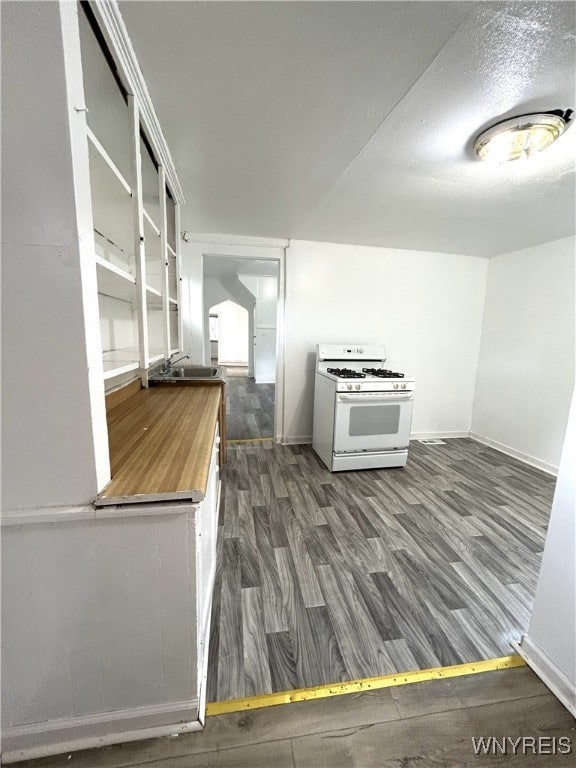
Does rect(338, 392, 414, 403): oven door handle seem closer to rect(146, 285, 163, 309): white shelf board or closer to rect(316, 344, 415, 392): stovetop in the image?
rect(316, 344, 415, 392): stovetop

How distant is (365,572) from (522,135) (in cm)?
228

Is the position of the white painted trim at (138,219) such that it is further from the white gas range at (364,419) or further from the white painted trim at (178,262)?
the white gas range at (364,419)

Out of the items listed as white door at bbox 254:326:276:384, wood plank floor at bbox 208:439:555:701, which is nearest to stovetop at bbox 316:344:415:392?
wood plank floor at bbox 208:439:555:701

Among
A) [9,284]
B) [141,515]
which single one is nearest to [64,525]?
[141,515]

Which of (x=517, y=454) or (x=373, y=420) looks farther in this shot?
(x=517, y=454)

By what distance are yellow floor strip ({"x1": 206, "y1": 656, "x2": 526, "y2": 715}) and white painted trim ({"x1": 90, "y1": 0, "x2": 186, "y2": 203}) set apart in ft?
7.30

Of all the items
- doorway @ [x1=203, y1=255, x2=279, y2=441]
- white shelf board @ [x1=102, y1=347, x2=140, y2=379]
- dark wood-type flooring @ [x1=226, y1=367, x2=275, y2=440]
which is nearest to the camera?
white shelf board @ [x1=102, y1=347, x2=140, y2=379]

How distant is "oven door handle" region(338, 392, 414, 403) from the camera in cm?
265

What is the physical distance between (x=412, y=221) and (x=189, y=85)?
2.02m

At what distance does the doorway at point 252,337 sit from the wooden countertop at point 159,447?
2.07 metres

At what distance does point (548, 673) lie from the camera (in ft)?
3.66

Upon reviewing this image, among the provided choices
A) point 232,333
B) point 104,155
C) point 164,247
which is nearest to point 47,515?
point 104,155

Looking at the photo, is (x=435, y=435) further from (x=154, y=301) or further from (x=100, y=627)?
(x=100, y=627)

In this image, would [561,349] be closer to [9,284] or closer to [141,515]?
[141,515]
